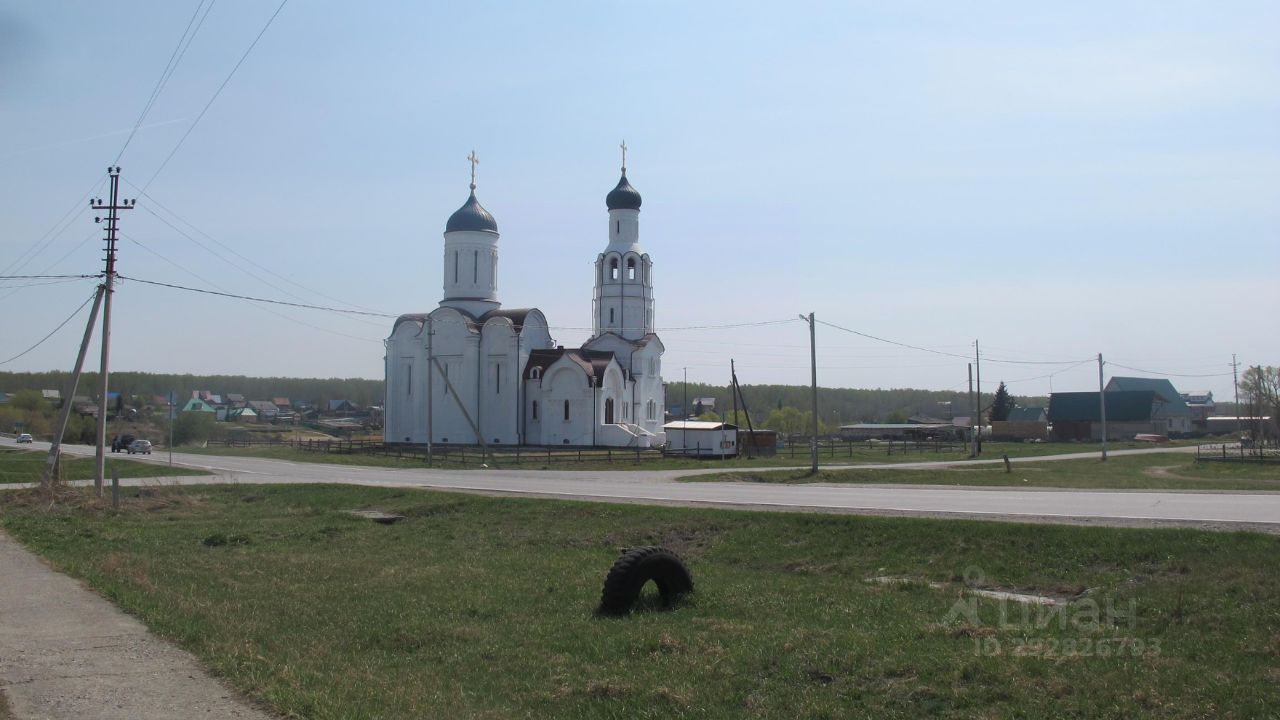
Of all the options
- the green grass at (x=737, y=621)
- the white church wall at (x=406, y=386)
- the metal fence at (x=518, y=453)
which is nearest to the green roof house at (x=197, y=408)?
the metal fence at (x=518, y=453)

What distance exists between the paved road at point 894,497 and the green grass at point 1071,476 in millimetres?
4493

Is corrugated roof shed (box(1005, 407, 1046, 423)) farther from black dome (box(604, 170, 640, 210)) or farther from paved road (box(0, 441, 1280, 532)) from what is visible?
paved road (box(0, 441, 1280, 532))

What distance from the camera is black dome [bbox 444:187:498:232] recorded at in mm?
65375

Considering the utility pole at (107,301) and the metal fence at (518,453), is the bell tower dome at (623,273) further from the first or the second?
the utility pole at (107,301)

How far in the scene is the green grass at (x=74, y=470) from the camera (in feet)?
123

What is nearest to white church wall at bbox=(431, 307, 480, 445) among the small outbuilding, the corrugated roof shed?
the small outbuilding

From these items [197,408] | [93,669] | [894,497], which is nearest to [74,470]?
[894,497]

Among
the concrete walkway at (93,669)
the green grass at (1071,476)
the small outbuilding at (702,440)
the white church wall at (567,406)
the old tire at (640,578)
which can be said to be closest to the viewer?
the concrete walkway at (93,669)

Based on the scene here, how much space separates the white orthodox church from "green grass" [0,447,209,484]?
17941mm

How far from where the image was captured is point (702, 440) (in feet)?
182

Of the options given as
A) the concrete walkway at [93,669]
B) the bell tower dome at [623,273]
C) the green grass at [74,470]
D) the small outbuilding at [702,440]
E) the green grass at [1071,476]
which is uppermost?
the bell tower dome at [623,273]

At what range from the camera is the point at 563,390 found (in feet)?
200

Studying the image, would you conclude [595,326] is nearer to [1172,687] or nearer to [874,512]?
[874,512]

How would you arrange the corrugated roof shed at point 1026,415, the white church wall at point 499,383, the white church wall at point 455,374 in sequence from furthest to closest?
the corrugated roof shed at point 1026,415, the white church wall at point 455,374, the white church wall at point 499,383
